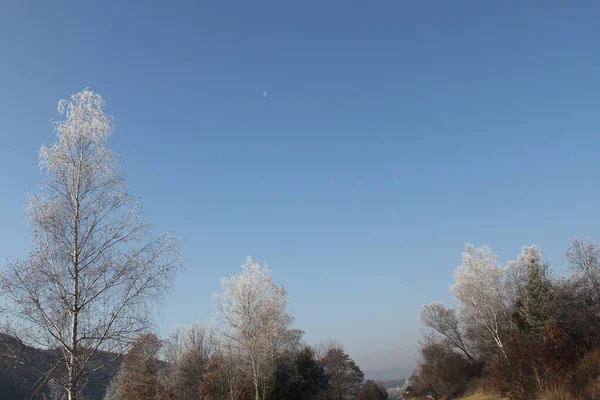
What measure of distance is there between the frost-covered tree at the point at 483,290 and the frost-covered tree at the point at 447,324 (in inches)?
508

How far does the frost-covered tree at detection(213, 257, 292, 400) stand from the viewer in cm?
3102

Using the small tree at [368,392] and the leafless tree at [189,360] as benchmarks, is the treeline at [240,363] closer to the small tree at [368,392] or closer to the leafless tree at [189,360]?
the leafless tree at [189,360]

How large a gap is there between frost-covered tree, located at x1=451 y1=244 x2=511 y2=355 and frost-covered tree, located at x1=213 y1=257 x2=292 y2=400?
22444mm

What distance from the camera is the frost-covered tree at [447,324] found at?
Answer: 56.7m

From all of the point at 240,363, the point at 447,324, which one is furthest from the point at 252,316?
the point at 447,324

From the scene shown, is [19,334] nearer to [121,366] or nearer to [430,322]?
[121,366]

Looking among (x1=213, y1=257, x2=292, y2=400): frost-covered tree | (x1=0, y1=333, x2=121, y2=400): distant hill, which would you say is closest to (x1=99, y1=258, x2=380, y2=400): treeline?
(x1=213, y1=257, x2=292, y2=400): frost-covered tree

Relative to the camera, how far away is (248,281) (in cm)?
3161

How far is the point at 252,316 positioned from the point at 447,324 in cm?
3905

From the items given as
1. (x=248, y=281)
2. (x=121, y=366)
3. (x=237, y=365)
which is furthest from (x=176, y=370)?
(x=121, y=366)

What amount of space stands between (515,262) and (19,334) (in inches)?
2286

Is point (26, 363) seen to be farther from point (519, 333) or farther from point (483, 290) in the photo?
point (483, 290)

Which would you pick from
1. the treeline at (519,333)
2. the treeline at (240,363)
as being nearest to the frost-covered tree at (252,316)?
the treeline at (240,363)

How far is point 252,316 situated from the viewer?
31.3 metres
